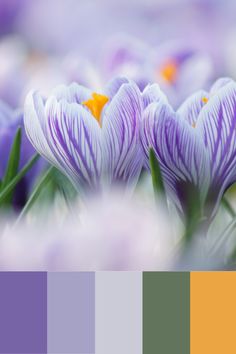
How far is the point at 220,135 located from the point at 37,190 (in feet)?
0.66

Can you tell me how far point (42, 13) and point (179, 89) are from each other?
166 millimetres

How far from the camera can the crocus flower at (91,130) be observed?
94 centimetres

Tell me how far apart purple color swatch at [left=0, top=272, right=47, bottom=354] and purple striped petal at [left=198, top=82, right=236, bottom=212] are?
21 centimetres

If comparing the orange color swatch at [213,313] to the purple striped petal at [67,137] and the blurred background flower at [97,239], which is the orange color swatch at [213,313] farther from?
the purple striped petal at [67,137]

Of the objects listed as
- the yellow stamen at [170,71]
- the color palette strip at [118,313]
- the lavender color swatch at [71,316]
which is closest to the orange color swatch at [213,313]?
the color palette strip at [118,313]

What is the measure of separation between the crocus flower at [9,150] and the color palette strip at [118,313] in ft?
0.28

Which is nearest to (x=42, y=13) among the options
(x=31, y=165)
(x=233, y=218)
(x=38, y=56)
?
(x=38, y=56)

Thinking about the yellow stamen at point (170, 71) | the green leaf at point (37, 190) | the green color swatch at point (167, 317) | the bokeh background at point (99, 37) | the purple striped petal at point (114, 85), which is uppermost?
the bokeh background at point (99, 37)

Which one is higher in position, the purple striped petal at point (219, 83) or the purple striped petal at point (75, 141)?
the purple striped petal at point (219, 83)

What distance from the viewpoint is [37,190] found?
0.97 m

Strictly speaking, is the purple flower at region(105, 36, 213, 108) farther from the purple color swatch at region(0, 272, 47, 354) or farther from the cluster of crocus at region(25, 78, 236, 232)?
the purple color swatch at region(0, 272, 47, 354)

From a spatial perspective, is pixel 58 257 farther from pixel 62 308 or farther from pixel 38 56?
pixel 38 56

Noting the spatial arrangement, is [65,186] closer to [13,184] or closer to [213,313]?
[13,184]

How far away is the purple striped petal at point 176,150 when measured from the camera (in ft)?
3.09
